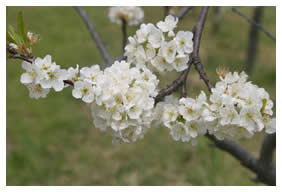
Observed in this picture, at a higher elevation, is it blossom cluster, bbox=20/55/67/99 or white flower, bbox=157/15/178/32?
white flower, bbox=157/15/178/32

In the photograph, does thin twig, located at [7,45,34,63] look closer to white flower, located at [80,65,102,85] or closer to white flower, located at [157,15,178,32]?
white flower, located at [80,65,102,85]

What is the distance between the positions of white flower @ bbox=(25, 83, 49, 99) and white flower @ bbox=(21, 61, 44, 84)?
29 mm

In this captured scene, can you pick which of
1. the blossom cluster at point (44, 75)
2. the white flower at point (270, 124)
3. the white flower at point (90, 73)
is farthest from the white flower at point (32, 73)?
the white flower at point (270, 124)

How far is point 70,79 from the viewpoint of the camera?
35.9 inches

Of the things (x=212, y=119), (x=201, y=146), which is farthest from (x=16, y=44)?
(x=201, y=146)

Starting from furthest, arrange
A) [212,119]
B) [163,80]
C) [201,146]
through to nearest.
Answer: [163,80] → [201,146] → [212,119]

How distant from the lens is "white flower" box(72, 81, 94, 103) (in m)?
0.85

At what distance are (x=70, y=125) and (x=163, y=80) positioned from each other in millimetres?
1347

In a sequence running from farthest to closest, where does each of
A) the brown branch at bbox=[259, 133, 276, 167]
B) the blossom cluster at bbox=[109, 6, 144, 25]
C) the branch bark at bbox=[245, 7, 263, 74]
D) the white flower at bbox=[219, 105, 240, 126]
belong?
the branch bark at bbox=[245, 7, 263, 74] → the blossom cluster at bbox=[109, 6, 144, 25] → the brown branch at bbox=[259, 133, 276, 167] → the white flower at bbox=[219, 105, 240, 126]

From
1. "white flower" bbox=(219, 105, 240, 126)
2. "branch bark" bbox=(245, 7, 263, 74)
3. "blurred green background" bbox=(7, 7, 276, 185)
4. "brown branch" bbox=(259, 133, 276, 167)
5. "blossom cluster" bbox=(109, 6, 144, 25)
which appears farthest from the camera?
"branch bark" bbox=(245, 7, 263, 74)

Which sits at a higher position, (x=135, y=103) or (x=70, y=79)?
(x=70, y=79)

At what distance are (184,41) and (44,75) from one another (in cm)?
44

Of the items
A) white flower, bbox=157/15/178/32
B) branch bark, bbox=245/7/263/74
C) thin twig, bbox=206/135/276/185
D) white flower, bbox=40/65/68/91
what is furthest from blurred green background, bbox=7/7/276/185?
white flower, bbox=40/65/68/91
